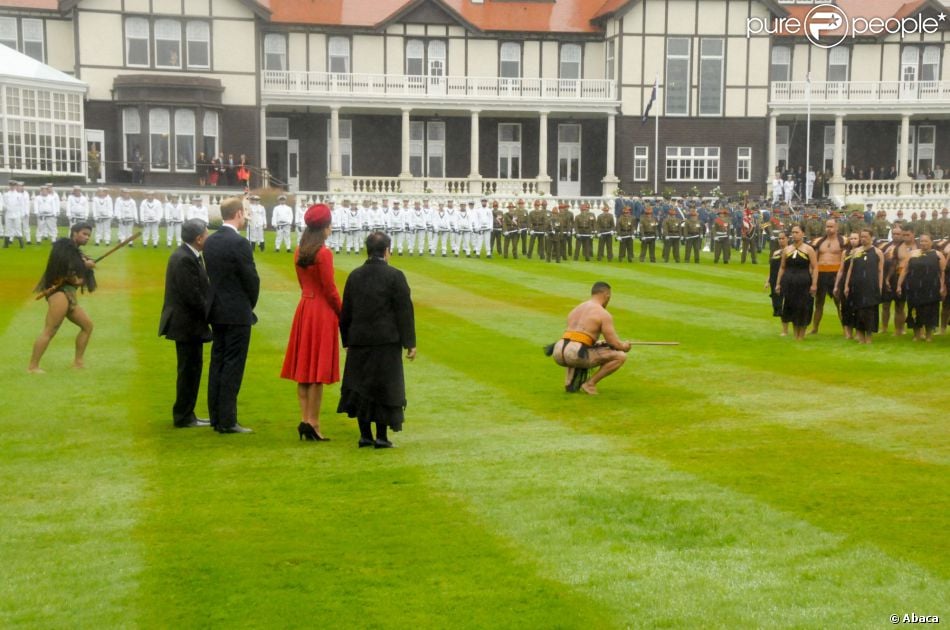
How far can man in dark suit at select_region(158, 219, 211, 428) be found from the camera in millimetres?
12227

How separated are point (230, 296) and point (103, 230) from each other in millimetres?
30597

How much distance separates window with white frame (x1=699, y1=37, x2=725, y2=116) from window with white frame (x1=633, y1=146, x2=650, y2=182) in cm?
315

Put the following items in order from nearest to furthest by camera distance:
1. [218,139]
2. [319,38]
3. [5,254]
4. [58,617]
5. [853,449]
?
1. [58,617]
2. [853,449]
3. [5,254]
4. [218,139]
5. [319,38]

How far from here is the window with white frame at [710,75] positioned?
57906mm

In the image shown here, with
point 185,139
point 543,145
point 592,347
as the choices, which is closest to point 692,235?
point 543,145

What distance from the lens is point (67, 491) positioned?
33.0 feet

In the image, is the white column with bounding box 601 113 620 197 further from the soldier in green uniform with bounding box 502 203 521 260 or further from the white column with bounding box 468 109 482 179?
the soldier in green uniform with bounding box 502 203 521 260

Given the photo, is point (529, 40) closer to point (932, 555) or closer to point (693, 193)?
point (693, 193)

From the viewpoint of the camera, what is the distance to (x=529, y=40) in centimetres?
5947

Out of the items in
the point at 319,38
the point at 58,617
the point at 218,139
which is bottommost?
the point at 58,617

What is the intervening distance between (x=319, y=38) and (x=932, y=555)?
52.3m

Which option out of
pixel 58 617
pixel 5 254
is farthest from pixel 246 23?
pixel 58 617

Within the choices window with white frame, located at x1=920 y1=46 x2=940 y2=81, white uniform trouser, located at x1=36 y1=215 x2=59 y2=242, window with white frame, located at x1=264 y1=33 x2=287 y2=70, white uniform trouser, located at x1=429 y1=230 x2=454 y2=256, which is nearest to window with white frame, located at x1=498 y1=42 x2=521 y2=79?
window with white frame, located at x1=264 y1=33 x2=287 y2=70

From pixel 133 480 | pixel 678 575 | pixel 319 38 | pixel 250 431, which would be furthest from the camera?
pixel 319 38
